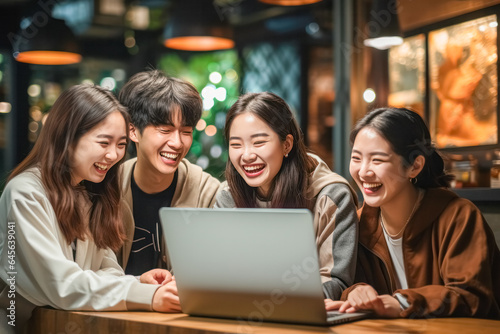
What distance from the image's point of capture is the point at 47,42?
3.59 metres

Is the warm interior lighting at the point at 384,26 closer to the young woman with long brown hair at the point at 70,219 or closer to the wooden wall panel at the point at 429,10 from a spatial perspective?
the wooden wall panel at the point at 429,10

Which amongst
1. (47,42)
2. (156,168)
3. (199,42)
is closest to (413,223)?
(156,168)

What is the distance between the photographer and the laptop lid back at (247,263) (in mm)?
1192

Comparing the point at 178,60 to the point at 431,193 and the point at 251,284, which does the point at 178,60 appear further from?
the point at 251,284

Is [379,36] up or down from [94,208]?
up

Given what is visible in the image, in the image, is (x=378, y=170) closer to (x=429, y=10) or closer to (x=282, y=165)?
(x=282, y=165)

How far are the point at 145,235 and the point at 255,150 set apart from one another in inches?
21.7

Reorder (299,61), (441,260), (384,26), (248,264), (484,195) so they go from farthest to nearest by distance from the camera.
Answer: (299,61) < (384,26) < (484,195) < (441,260) < (248,264)

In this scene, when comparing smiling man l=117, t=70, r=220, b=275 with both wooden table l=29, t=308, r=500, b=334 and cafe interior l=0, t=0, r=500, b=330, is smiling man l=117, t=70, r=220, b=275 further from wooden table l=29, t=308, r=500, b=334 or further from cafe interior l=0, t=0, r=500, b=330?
wooden table l=29, t=308, r=500, b=334

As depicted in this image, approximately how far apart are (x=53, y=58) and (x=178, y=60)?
198 centimetres

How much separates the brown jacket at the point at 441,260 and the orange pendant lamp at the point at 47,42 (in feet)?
8.09

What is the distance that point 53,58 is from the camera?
12.4ft

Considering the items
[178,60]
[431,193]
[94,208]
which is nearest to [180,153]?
[94,208]

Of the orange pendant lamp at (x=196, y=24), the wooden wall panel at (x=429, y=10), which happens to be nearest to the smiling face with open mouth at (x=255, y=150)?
the orange pendant lamp at (x=196, y=24)
